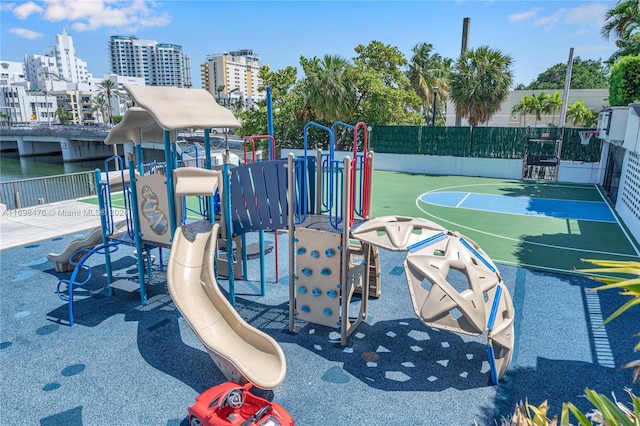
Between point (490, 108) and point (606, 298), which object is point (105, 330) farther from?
point (490, 108)

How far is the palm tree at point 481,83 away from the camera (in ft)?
74.4

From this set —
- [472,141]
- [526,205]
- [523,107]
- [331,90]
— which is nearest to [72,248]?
[526,205]

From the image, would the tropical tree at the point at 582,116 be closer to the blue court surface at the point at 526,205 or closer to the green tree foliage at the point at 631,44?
the green tree foliage at the point at 631,44

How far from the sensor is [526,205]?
53.0 feet

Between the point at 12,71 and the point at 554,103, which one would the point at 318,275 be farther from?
the point at 12,71

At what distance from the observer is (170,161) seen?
6.97 m

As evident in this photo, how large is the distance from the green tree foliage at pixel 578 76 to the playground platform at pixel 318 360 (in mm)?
78287

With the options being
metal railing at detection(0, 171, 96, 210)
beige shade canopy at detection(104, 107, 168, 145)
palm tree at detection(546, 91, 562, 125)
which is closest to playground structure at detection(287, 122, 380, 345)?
beige shade canopy at detection(104, 107, 168, 145)

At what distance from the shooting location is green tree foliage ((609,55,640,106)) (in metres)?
17.0

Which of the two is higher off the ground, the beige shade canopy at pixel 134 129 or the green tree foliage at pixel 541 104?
the green tree foliage at pixel 541 104

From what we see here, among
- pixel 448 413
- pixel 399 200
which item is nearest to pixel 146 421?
pixel 448 413

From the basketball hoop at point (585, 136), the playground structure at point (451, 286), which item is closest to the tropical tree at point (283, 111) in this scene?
the basketball hoop at point (585, 136)

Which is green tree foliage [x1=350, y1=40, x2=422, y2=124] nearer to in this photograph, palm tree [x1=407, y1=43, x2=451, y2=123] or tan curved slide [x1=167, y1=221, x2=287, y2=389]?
palm tree [x1=407, y1=43, x2=451, y2=123]

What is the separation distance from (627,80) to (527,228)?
989 centimetres
